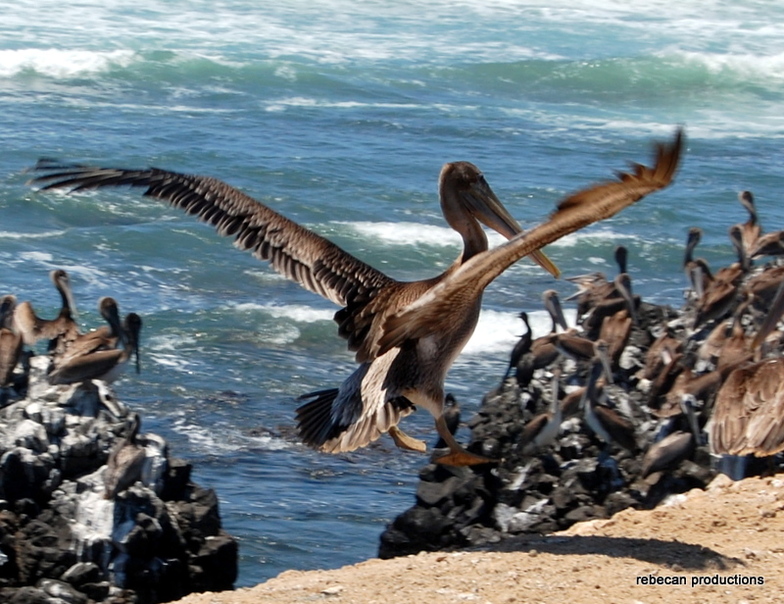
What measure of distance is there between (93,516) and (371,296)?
224 cm

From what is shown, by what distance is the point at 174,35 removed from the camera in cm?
2983

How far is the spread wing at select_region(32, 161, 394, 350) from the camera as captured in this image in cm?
641

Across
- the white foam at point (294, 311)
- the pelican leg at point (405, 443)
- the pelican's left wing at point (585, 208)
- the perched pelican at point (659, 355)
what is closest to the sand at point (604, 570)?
the pelican leg at point (405, 443)

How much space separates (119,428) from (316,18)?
25667 millimetres

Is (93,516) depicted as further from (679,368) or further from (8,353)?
(679,368)

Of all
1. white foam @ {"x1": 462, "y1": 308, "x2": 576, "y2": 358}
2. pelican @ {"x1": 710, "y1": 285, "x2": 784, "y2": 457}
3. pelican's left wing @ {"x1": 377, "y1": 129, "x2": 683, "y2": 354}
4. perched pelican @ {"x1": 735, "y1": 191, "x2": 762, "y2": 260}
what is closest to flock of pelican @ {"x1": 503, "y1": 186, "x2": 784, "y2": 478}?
pelican @ {"x1": 710, "y1": 285, "x2": 784, "y2": 457}

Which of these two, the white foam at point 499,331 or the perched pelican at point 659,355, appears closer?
the perched pelican at point 659,355

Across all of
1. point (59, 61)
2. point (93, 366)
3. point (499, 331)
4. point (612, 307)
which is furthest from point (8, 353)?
point (59, 61)

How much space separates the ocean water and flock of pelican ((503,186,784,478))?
4.63 feet

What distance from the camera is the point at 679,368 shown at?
903 centimetres

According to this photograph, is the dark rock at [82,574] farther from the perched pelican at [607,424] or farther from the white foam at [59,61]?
the white foam at [59,61]

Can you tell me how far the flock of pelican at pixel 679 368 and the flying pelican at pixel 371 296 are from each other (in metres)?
1.52

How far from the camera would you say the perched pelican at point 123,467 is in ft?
24.3

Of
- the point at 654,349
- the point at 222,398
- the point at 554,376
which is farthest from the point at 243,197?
the point at 222,398
